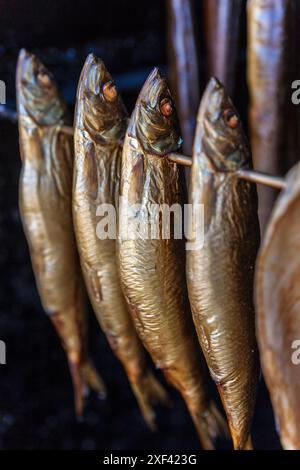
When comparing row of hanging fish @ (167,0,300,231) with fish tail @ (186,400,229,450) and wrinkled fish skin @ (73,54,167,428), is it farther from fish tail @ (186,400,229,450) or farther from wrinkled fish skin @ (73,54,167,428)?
fish tail @ (186,400,229,450)

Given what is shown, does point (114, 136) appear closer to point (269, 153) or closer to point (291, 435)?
point (269, 153)

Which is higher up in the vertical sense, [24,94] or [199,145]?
[24,94]

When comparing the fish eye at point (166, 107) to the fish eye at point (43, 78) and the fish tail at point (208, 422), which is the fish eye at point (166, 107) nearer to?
the fish eye at point (43, 78)

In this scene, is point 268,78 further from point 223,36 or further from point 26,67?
point 26,67

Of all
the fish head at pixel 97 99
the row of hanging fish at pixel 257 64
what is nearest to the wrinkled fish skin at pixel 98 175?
the fish head at pixel 97 99

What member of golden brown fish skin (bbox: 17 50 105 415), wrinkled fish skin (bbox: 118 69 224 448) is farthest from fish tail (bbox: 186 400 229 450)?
golden brown fish skin (bbox: 17 50 105 415)

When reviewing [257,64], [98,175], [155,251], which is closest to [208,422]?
[155,251]
